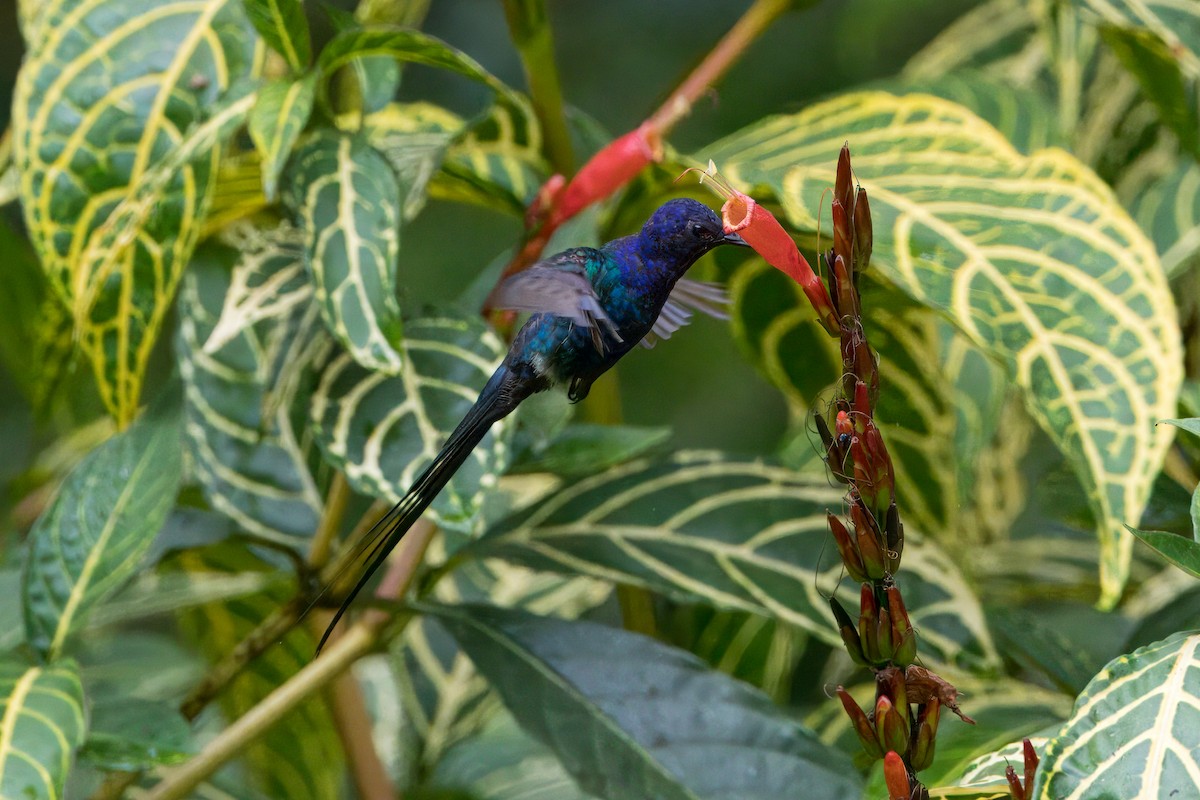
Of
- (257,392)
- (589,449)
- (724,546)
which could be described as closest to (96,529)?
(257,392)

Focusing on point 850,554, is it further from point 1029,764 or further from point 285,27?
point 285,27

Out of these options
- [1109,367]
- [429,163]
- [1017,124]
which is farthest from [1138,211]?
[429,163]

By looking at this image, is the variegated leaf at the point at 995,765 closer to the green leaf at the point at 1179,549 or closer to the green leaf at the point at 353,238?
the green leaf at the point at 1179,549

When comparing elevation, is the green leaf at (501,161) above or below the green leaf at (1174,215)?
above

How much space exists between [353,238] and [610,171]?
200 millimetres

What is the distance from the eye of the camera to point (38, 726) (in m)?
0.85

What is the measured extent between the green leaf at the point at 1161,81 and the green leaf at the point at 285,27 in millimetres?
694

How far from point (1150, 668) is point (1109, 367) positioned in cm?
25

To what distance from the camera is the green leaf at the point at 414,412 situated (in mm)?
884

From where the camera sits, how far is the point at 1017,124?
1318 millimetres

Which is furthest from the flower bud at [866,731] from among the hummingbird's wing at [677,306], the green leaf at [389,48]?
the green leaf at [389,48]

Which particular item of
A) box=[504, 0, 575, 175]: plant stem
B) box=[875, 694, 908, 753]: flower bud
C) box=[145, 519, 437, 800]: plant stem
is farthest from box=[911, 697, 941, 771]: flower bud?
box=[504, 0, 575, 175]: plant stem

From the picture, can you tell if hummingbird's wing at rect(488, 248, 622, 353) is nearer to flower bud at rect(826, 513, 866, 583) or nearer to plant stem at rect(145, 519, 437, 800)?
flower bud at rect(826, 513, 866, 583)

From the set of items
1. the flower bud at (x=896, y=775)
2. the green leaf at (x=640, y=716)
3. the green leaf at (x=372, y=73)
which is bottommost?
the green leaf at (x=640, y=716)
